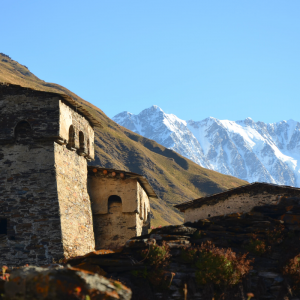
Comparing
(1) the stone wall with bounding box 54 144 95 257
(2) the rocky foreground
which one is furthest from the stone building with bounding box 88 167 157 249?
(2) the rocky foreground

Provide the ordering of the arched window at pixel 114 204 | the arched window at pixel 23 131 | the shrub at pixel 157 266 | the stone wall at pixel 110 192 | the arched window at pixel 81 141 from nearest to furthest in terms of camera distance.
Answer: the shrub at pixel 157 266, the arched window at pixel 23 131, the arched window at pixel 81 141, the stone wall at pixel 110 192, the arched window at pixel 114 204

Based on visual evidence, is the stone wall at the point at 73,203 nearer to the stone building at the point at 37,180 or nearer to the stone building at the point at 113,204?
the stone building at the point at 37,180

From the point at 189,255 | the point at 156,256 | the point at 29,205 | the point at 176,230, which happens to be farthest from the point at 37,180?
the point at 189,255

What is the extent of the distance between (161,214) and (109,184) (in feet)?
191

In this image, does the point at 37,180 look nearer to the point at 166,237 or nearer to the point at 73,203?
the point at 73,203

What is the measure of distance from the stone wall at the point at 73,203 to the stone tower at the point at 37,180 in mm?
41

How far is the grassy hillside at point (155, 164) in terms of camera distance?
8956cm

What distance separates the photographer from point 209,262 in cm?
1095

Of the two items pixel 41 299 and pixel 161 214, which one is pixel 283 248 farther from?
pixel 161 214

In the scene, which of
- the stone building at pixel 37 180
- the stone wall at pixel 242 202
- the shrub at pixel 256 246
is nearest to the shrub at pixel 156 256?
the shrub at pixel 256 246

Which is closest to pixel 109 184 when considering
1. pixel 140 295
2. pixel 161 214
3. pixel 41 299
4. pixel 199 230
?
pixel 199 230

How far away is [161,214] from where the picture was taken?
8025cm

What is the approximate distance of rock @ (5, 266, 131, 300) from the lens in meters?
6.23

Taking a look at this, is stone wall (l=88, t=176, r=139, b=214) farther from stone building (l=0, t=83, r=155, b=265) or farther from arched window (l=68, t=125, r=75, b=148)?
arched window (l=68, t=125, r=75, b=148)
